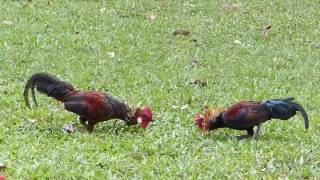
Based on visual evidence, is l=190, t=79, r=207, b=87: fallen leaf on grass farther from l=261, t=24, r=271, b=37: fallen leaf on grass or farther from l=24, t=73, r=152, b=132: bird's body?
l=261, t=24, r=271, b=37: fallen leaf on grass

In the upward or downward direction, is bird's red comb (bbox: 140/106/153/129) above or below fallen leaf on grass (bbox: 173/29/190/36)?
→ above

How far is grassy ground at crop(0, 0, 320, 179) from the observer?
6027 millimetres

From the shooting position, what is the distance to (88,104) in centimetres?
691

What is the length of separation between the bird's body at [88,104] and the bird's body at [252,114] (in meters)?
0.75

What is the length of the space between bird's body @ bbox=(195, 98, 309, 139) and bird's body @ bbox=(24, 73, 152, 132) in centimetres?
75

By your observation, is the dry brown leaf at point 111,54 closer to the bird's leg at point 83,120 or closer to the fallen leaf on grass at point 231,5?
the bird's leg at point 83,120

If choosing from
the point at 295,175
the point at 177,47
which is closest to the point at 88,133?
the point at 295,175

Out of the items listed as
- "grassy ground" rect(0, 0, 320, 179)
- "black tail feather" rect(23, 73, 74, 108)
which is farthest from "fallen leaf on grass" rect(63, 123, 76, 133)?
"black tail feather" rect(23, 73, 74, 108)

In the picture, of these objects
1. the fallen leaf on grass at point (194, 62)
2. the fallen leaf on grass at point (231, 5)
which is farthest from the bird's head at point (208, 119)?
the fallen leaf on grass at point (231, 5)

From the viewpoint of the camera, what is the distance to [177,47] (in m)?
11.9

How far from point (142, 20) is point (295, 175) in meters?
8.06

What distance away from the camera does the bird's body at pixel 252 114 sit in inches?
267

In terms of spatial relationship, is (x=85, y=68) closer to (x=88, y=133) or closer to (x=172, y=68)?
(x=172, y=68)

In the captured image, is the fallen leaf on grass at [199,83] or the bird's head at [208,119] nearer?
the bird's head at [208,119]
